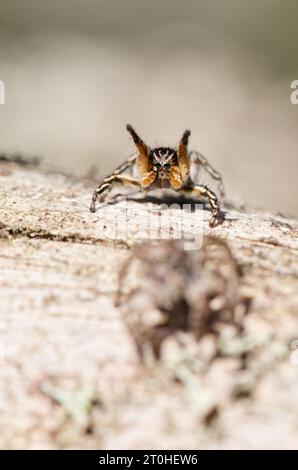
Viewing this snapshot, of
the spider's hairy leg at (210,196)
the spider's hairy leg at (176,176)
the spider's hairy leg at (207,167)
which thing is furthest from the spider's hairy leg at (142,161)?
the spider's hairy leg at (207,167)

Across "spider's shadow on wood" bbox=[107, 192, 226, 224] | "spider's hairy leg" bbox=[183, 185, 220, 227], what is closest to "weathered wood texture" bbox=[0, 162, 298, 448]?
"spider's hairy leg" bbox=[183, 185, 220, 227]

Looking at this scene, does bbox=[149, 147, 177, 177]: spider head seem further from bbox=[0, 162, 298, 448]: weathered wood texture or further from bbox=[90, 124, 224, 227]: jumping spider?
bbox=[0, 162, 298, 448]: weathered wood texture

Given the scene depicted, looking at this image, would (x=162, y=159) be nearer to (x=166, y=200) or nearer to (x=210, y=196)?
(x=166, y=200)

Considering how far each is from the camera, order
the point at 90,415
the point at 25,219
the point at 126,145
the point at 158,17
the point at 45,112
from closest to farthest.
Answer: the point at 90,415 → the point at 25,219 → the point at 126,145 → the point at 45,112 → the point at 158,17

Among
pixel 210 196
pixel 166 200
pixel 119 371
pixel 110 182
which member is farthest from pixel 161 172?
pixel 119 371

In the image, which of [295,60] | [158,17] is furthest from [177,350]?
[158,17]

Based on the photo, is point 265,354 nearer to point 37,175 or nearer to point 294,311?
point 294,311

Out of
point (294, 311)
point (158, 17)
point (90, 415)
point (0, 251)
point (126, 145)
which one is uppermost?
point (158, 17)
